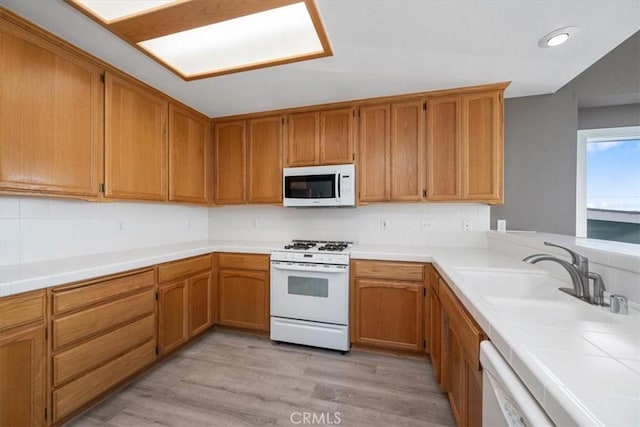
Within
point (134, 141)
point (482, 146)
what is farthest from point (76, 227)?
point (482, 146)

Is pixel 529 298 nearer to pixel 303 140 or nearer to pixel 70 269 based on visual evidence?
pixel 303 140

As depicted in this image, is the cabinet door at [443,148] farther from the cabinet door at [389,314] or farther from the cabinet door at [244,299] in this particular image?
the cabinet door at [244,299]

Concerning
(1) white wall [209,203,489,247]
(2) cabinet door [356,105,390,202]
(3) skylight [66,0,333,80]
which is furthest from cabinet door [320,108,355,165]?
(3) skylight [66,0,333,80]

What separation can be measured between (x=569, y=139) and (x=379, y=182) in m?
1.76

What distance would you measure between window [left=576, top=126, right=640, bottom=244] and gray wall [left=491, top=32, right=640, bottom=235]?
1.10 feet

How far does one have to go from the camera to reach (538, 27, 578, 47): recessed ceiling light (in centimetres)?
150

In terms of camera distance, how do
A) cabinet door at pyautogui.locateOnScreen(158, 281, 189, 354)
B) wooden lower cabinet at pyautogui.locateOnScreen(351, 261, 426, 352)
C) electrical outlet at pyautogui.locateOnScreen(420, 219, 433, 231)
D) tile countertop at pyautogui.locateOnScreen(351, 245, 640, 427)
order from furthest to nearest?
electrical outlet at pyautogui.locateOnScreen(420, 219, 433, 231) < wooden lower cabinet at pyautogui.locateOnScreen(351, 261, 426, 352) < cabinet door at pyautogui.locateOnScreen(158, 281, 189, 354) < tile countertop at pyautogui.locateOnScreen(351, 245, 640, 427)

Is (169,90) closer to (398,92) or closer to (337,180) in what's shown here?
(337,180)

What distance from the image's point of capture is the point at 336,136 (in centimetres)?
260

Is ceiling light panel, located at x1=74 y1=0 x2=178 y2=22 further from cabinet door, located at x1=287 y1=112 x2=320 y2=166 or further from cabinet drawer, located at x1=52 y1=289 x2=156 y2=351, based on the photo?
cabinet drawer, located at x1=52 y1=289 x2=156 y2=351

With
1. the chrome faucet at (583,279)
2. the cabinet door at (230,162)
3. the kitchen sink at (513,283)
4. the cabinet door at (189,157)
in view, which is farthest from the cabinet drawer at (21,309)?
the chrome faucet at (583,279)

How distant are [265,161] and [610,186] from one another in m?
3.52

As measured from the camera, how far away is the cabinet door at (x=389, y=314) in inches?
85.2

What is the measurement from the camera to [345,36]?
157 cm
